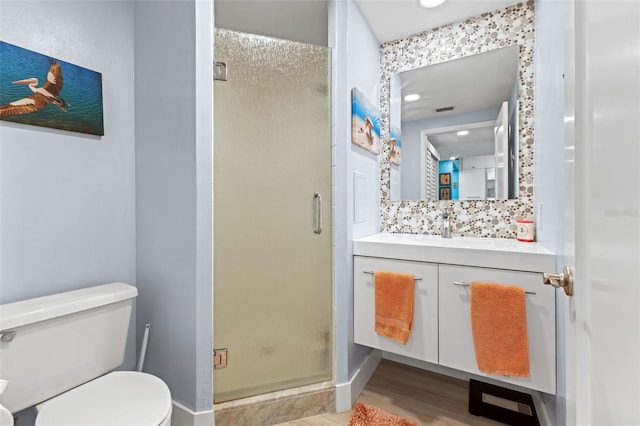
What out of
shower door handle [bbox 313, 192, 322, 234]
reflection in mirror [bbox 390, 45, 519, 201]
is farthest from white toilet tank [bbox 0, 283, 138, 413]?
reflection in mirror [bbox 390, 45, 519, 201]

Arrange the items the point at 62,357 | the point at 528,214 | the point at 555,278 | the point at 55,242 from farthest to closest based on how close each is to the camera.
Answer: the point at 528,214, the point at 55,242, the point at 62,357, the point at 555,278

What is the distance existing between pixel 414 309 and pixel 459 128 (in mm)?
1318

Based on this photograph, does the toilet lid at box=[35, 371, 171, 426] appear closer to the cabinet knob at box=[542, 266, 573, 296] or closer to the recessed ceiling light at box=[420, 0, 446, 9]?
the cabinet knob at box=[542, 266, 573, 296]

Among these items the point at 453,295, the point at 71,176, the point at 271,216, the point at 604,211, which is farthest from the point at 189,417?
the point at 604,211

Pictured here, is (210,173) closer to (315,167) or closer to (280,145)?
(280,145)

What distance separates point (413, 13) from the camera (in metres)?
1.95

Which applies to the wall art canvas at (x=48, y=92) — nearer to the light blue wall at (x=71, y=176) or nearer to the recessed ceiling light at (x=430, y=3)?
the light blue wall at (x=71, y=176)

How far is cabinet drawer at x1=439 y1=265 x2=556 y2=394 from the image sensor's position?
4.28 ft

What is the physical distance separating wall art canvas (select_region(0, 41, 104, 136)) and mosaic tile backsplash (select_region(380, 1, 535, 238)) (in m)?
1.81

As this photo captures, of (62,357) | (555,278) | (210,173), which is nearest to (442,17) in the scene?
(210,173)

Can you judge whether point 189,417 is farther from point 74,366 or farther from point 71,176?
point 71,176

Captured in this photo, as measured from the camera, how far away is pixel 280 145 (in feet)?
5.33

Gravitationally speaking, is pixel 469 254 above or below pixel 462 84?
below

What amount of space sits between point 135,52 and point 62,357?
1.56 metres
